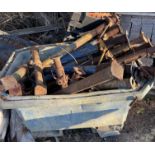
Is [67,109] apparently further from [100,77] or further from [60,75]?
[100,77]

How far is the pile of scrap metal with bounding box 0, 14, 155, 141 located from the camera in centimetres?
307

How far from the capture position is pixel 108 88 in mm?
3223

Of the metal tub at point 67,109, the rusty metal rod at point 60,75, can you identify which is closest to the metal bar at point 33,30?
the metal tub at point 67,109

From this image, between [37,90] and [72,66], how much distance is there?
0.49 meters

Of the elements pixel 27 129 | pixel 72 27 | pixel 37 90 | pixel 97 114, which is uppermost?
pixel 72 27

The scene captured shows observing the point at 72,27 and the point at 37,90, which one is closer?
the point at 37,90

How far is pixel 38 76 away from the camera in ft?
10.6

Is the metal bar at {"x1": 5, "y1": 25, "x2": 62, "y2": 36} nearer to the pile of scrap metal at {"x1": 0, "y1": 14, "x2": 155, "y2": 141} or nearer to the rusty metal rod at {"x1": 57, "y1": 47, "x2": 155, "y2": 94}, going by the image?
the pile of scrap metal at {"x1": 0, "y1": 14, "x2": 155, "y2": 141}

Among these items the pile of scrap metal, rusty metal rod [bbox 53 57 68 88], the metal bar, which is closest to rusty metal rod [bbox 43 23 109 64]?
the pile of scrap metal

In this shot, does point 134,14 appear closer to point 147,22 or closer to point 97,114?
point 147,22

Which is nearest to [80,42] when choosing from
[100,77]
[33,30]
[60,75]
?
[60,75]

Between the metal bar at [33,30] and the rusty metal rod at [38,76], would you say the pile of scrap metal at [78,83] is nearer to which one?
the rusty metal rod at [38,76]
